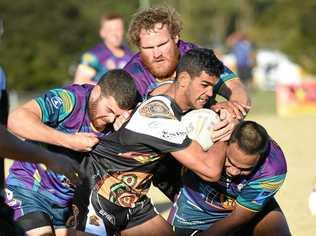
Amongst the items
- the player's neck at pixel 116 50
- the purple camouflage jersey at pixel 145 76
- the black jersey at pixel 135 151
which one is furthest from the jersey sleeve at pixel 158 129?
the player's neck at pixel 116 50

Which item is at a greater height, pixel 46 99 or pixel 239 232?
pixel 46 99

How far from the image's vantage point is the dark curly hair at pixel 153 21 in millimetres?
7035

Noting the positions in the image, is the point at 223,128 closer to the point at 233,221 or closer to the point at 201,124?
the point at 201,124

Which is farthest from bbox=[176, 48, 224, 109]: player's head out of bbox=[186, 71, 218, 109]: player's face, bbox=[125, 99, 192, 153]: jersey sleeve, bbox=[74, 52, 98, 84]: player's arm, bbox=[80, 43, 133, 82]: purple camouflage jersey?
bbox=[80, 43, 133, 82]: purple camouflage jersey

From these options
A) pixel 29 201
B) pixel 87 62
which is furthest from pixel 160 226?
pixel 87 62

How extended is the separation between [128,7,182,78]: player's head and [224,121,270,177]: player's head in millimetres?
855

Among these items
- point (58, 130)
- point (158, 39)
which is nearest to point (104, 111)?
point (58, 130)

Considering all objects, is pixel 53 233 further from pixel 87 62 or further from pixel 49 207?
pixel 87 62

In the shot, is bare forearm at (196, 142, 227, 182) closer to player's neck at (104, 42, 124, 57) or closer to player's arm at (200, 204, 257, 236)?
player's arm at (200, 204, 257, 236)

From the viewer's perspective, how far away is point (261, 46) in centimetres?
5759

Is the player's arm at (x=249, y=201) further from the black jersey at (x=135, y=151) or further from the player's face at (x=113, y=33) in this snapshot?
the player's face at (x=113, y=33)

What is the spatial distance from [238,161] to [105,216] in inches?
37.5

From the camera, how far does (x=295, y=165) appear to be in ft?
47.3

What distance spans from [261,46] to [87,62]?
4595 cm
